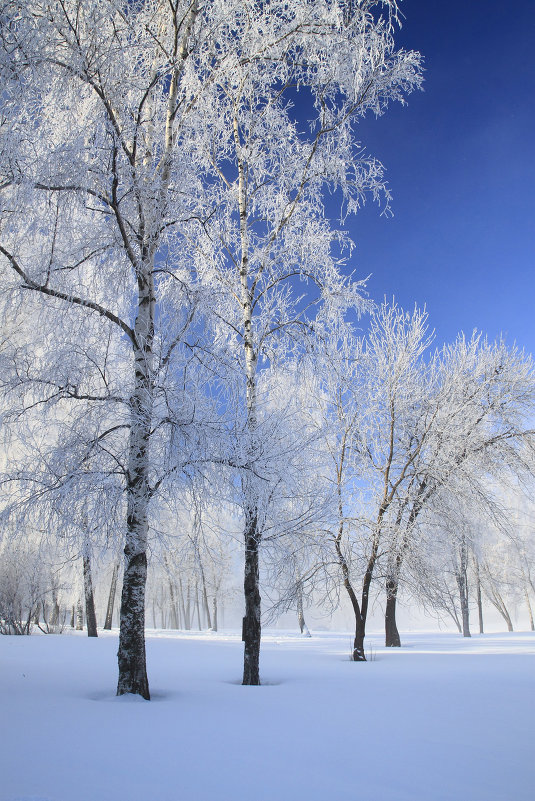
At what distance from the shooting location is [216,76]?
26.5ft

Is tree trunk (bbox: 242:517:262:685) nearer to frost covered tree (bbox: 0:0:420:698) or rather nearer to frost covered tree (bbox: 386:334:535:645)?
frost covered tree (bbox: 0:0:420:698)

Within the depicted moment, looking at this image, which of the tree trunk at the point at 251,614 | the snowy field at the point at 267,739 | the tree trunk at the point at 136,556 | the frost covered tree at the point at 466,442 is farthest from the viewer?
the frost covered tree at the point at 466,442

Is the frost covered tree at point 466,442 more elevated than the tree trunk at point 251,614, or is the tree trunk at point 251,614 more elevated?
the frost covered tree at point 466,442

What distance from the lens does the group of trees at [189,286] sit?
5387 millimetres

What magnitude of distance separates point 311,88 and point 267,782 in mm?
9311

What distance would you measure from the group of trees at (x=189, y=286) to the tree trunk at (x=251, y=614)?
33mm

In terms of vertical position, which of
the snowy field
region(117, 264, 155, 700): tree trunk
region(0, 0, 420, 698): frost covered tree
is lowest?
the snowy field

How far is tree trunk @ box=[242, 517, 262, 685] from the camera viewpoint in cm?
731

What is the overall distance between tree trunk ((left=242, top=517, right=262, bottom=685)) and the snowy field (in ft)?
1.24

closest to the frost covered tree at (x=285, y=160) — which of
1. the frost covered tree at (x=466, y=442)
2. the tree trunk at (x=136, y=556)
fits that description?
the tree trunk at (x=136, y=556)

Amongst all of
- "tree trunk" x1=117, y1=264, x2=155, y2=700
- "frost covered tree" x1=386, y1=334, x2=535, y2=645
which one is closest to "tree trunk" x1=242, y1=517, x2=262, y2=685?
"tree trunk" x1=117, y1=264, x2=155, y2=700

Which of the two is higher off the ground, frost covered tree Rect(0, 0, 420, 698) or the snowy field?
frost covered tree Rect(0, 0, 420, 698)

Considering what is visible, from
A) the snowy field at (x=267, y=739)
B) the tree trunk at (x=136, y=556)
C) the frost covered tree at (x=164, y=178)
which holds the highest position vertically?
the frost covered tree at (x=164, y=178)

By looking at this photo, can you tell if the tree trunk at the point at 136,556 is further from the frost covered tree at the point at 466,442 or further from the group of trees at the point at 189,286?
the frost covered tree at the point at 466,442
